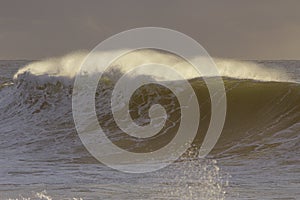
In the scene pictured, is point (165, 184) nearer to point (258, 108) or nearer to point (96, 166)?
point (96, 166)

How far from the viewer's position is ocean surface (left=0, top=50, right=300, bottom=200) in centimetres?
1166

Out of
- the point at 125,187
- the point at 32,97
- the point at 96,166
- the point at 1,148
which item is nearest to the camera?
the point at 125,187

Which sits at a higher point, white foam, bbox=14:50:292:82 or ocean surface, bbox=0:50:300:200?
white foam, bbox=14:50:292:82

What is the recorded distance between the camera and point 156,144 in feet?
59.9

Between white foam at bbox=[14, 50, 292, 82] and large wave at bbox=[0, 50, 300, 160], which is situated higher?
white foam at bbox=[14, 50, 292, 82]

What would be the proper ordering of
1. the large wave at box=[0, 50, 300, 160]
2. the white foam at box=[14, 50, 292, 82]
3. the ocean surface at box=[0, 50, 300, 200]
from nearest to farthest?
the ocean surface at box=[0, 50, 300, 200]
the large wave at box=[0, 50, 300, 160]
the white foam at box=[14, 50, 292, 82]

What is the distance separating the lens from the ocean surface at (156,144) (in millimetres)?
11656

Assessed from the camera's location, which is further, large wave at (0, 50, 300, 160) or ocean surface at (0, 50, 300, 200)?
large wave at (0, 50, 300, 160)

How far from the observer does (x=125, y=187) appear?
39.0 feet

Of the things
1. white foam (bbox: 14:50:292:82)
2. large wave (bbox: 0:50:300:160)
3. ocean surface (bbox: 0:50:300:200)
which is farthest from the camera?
white foam (bbox: 14:50:292:82)

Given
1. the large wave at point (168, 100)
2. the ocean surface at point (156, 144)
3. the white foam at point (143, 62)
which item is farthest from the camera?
the white foam at point (143, 62)

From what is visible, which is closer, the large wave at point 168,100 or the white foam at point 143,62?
the large wave at point 168,100

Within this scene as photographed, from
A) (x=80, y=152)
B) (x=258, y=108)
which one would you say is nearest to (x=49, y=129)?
(x=80, y=152)

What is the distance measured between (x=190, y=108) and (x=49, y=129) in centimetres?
454
